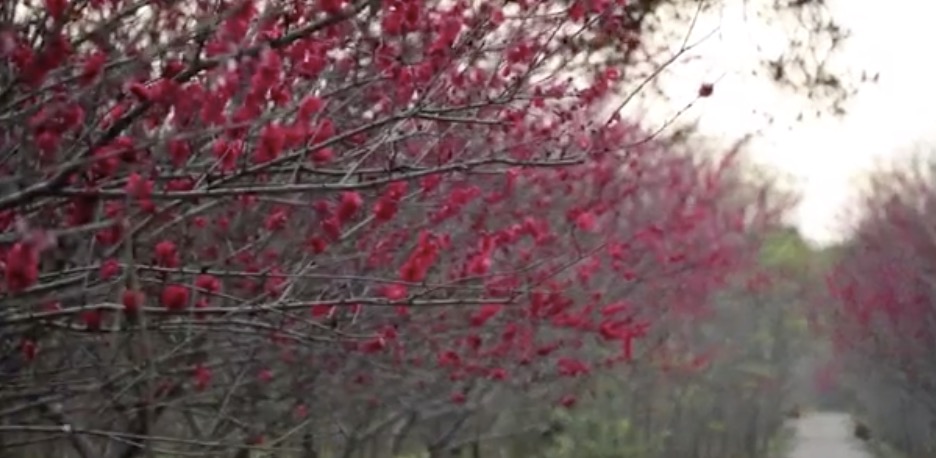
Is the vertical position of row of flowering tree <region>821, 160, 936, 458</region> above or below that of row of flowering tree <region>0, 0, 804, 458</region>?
above

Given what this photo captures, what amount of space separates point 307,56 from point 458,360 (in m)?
3.84

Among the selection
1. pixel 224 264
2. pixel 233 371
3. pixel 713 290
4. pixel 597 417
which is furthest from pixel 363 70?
pixel 713 290

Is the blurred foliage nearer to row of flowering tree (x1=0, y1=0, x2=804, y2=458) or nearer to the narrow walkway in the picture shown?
the narrow walkway

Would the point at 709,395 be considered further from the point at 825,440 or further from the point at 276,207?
the point at 276,207

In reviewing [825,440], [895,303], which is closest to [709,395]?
[895,303]

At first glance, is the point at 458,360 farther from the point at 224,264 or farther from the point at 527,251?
the point at 224,264

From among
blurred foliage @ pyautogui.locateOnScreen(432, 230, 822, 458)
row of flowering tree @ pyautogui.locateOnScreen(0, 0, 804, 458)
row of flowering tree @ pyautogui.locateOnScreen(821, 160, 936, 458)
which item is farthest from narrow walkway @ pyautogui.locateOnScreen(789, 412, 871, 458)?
row of flowering tree @ pyautogui.locateOnScreen(0, 0, 804, 458)

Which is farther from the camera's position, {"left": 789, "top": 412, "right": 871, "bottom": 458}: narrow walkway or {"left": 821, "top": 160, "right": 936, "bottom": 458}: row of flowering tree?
{"left": 789, "top": 412, "right": 871, "bottom": 458}: narrow walkway

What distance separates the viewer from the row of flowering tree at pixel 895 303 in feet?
70.8

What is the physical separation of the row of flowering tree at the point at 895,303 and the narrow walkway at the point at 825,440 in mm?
1254

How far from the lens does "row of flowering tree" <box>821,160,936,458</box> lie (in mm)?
21594

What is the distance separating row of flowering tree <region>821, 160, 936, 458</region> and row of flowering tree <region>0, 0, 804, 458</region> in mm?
10356

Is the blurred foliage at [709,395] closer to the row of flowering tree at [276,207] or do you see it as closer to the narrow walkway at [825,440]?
the narrow walkway at [825,440]

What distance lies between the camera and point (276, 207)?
751 centimetres
